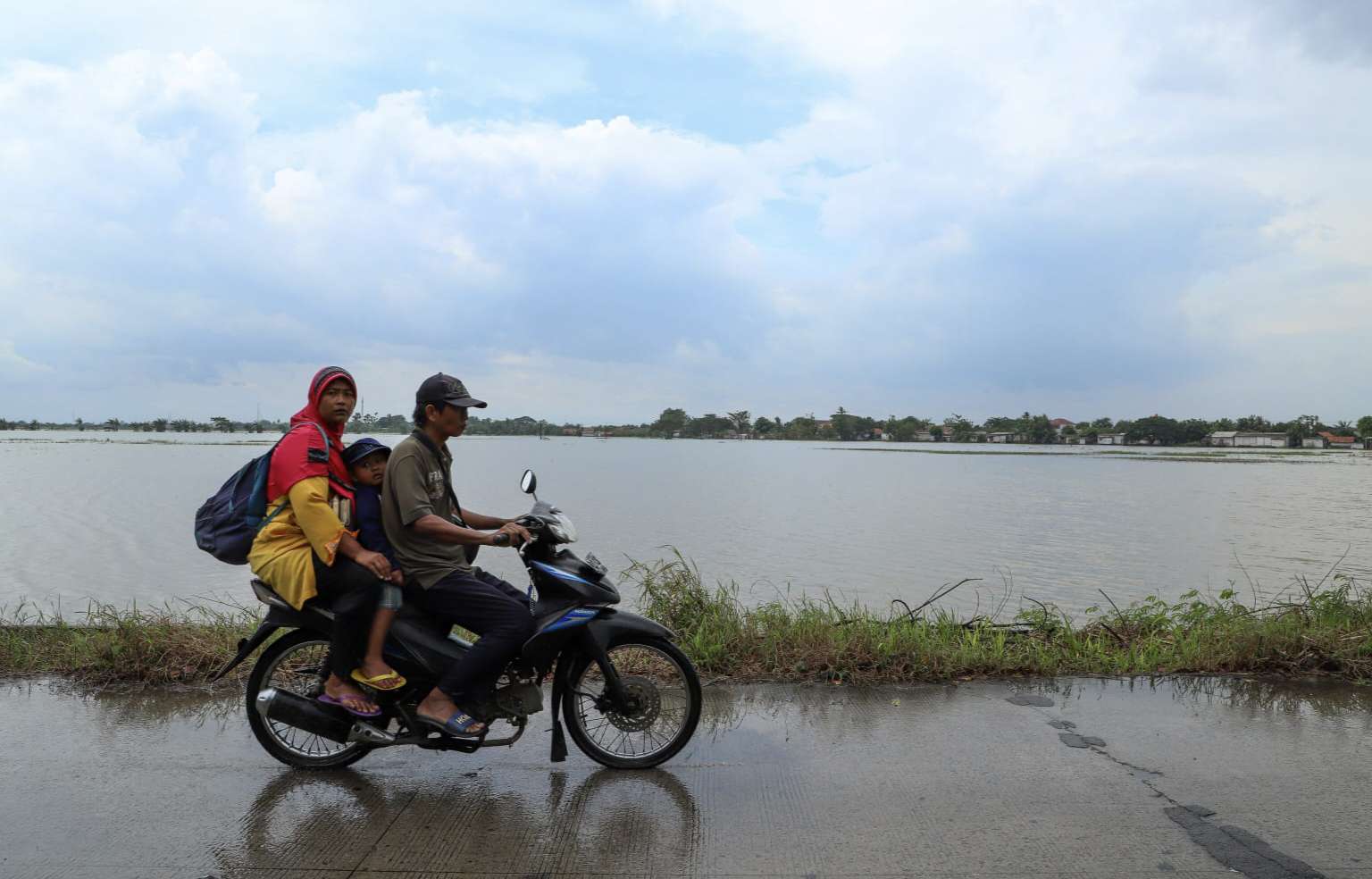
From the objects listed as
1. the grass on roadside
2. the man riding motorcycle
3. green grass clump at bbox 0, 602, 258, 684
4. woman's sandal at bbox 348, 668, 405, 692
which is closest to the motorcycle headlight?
the man riding motorcycle

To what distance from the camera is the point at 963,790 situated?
12.6 feet

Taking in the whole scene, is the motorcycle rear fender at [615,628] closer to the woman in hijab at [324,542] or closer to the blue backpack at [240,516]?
the woman in hijab at [324,542]

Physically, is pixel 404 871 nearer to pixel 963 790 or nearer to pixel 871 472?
pixel 963 790

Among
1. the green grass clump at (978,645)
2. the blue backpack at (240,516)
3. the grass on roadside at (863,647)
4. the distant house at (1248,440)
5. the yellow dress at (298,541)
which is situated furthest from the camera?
the distant house at (1248,440)

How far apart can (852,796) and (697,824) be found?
68 centimetres

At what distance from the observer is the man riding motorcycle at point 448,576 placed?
3967 mm

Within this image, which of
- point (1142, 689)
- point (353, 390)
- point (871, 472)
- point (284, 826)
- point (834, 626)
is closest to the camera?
point (284, 826)

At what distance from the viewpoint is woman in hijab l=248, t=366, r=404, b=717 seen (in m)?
3.79

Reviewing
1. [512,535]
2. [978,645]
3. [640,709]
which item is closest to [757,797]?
[640,709]

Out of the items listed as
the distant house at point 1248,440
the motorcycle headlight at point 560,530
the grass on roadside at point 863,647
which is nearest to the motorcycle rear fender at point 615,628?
the motorcycle headlight at point 560,530

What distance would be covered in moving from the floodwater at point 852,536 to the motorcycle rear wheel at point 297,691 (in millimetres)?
6061

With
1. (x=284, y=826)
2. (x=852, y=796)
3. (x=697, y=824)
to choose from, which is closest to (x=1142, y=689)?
(x=852, y=796)

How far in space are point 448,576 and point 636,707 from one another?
3.45 feet

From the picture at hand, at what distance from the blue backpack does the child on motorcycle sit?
190mm
